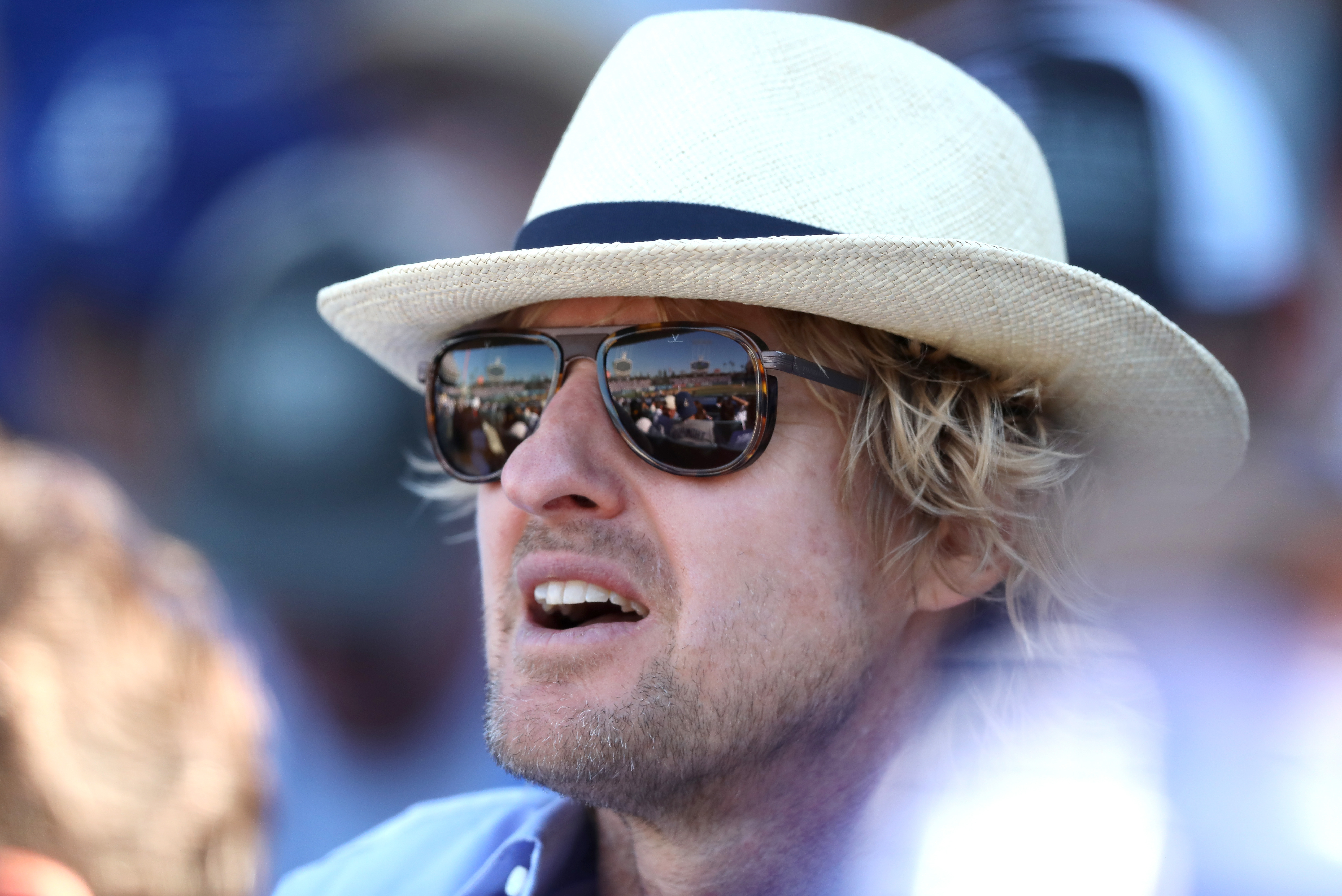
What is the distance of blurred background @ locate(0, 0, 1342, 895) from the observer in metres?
2.39

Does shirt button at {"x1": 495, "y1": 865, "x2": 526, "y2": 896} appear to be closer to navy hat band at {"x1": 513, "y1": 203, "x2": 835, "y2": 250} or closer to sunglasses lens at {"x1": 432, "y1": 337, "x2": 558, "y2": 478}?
sunglasses lens at {"x1": 432, "y1": 337, "x2": 558, "y2": 478}

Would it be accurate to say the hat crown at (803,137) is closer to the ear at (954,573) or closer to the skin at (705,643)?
the skin at (705,643)

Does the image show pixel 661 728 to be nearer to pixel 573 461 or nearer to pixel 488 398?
pixel 573 461

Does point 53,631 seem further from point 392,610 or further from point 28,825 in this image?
point 392,610

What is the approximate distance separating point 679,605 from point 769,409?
0.33m

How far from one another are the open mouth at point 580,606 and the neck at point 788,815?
0.31 m

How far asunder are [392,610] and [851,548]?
2188 mm

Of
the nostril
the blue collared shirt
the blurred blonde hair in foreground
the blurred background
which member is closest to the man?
the nostril

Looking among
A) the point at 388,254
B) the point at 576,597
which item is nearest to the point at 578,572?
the point at 576,597

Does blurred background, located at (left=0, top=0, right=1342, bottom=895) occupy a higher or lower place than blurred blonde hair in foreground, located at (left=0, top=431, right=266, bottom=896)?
higher

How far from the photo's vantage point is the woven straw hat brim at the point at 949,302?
1.25m

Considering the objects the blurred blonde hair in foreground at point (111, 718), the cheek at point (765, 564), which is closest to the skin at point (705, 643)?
the cheek at point (765, 564)

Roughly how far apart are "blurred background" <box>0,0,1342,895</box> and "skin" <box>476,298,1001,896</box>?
4.18ft

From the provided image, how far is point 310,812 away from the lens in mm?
3180
